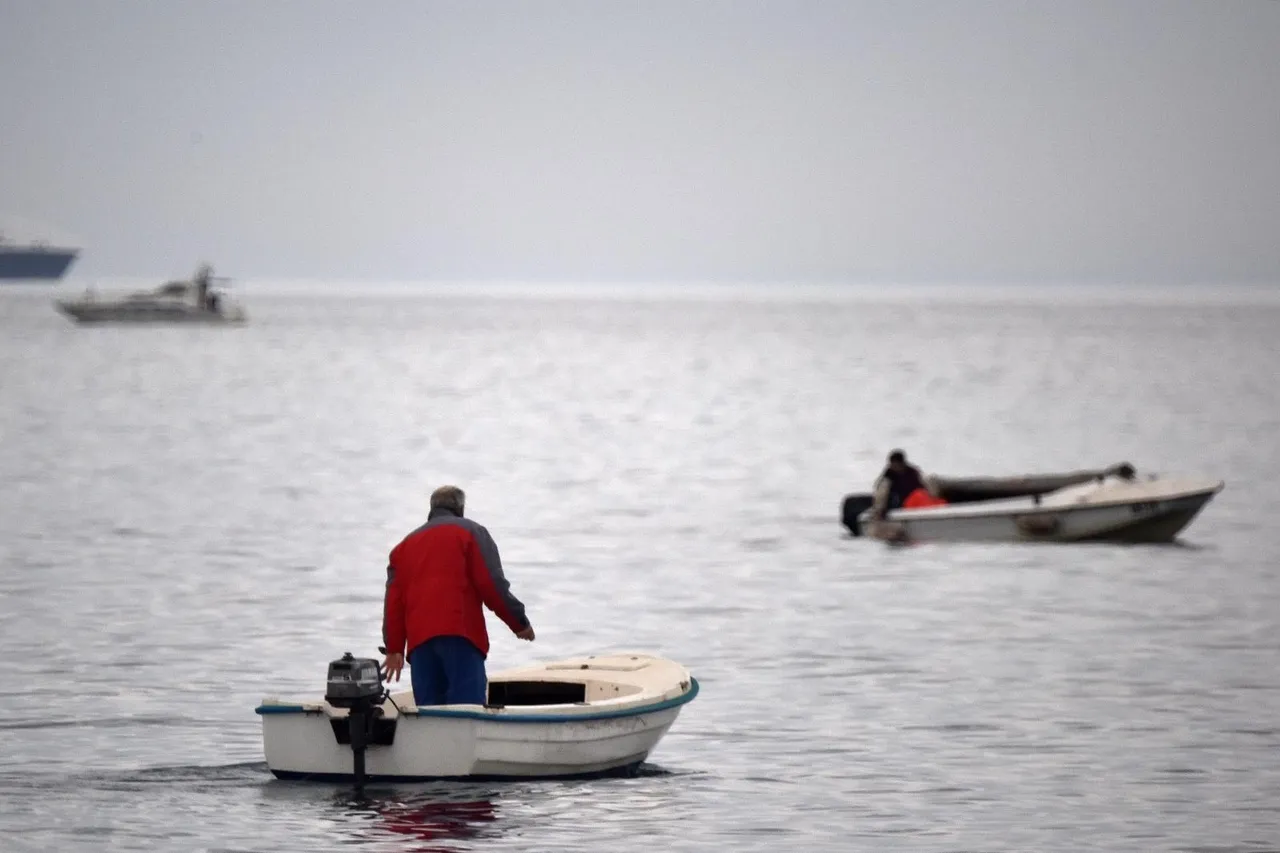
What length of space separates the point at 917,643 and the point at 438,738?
37.2 feet

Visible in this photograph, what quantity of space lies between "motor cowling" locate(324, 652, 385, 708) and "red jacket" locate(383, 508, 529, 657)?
22.6 inches

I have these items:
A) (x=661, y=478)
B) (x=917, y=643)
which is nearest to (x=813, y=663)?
(x=917, y=643)

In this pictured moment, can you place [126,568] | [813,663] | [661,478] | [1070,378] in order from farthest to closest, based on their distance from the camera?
[1070,378] < [661,478] < [126,568] < [813,663]

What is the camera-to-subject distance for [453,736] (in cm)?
1656

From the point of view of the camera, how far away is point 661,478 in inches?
2245

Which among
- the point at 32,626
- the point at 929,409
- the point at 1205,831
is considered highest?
the point at 929,409

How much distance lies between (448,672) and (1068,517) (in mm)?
21609

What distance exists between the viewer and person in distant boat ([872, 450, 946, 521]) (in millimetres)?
37531

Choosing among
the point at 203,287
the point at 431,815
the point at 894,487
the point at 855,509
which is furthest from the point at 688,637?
the point at 203,287

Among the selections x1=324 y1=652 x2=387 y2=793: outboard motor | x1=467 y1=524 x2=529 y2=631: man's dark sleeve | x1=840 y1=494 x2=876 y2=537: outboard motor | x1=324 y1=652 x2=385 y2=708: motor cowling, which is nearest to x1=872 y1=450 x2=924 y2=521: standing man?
x1=840 y1=494 x2=876 y2=537: outboard motor

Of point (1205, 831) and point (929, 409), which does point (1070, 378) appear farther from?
point (1205, 831)

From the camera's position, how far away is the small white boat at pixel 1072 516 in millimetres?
36875

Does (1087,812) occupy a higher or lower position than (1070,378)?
lower

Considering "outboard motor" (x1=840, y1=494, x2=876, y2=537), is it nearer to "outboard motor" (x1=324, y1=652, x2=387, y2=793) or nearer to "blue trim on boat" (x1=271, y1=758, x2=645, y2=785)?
"blue trim on boat" (x1=271, y1=758, x2=645, y2=785)
